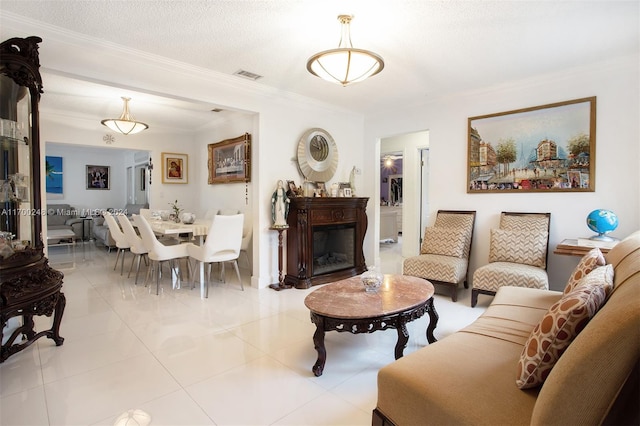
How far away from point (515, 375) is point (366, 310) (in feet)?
3.25

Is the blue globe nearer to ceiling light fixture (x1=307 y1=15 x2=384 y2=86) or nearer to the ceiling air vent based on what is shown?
ceiling light fixture (x1=307 y1=15 x2=384 y2=86)

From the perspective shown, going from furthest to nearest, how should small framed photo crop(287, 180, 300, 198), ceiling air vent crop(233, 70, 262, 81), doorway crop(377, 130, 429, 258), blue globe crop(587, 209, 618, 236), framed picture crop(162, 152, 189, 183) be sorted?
framed picture crop(162, 152, 189, 183) → doorway crop(377, 130, 429, 258) → small framed photo crop(287, 180, 300, 198) → ceiling air vent crop(233, 70, 262, 81) → blue globe crop(587, 209, 618, 236)

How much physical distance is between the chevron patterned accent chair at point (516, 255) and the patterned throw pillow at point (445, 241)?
342 millimetres

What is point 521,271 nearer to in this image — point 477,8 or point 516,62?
point 516,62

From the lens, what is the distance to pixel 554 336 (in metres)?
1.16

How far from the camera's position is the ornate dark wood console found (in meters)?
4.30

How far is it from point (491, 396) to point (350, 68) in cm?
232

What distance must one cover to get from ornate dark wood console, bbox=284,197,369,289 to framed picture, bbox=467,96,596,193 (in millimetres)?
1631

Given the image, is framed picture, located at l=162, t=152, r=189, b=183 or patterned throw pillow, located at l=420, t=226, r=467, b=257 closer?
patterned throw pillow, located at l=420, t=226, r=467, b=257

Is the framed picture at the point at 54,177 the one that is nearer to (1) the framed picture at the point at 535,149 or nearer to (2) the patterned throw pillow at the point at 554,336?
(1) the framed picture at the point at 535,149

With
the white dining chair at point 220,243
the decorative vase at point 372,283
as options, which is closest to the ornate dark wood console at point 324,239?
the white dining chair at point 220,243

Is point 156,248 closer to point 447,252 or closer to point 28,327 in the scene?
point 28,327

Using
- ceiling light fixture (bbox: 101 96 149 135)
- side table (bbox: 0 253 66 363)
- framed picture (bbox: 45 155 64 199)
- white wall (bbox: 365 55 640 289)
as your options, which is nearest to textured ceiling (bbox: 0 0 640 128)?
white wall (bbox: 365 55 640 289)

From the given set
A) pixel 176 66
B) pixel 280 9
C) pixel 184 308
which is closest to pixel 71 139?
pixel 176 66
